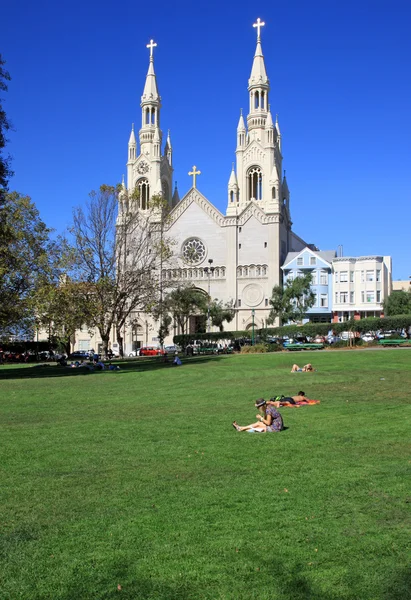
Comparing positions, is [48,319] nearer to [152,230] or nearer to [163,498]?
[152,230]

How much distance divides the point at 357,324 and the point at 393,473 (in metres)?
54.1

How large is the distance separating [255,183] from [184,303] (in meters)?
26.0

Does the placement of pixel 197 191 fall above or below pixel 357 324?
above

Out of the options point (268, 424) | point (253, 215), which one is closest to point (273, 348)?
point (268, 424)

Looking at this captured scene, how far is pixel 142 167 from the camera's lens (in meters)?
92.1

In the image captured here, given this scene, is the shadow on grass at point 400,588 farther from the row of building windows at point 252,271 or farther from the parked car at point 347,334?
the row of building windows at point 252,271

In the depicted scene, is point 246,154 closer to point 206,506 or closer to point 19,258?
point 19,258

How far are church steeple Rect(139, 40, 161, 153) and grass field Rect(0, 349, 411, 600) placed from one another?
3211 inches

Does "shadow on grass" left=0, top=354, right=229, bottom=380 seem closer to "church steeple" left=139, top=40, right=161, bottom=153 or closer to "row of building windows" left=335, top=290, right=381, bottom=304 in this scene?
"row of building windows" left=335, top=290, right=381, bottom=304

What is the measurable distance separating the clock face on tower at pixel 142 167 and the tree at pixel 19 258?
56.5m

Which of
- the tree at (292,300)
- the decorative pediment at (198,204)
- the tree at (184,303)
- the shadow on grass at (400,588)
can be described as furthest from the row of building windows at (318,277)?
the shadow on grass at (400,588)

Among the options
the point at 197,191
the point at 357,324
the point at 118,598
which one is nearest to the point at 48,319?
the point at 118,598

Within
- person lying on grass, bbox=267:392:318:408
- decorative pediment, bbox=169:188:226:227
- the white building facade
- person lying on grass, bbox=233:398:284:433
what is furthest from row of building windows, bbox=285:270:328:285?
person lying on grass, bbox=233:398:284:433

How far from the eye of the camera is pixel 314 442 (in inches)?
460
